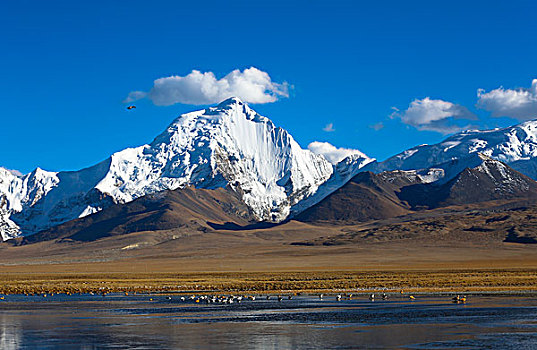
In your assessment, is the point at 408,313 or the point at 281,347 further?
the point at 408,313

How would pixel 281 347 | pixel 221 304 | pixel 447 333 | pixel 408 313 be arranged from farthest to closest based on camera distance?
1. pixel 221 304
2. pixel 408 313
3. pixel 447 333
4. pixel 281 347

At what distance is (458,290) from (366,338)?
40.8 metres

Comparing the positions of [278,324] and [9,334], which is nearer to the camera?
[9,334]

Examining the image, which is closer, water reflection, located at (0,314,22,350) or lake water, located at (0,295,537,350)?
lake water, located at (0,295,537,350)

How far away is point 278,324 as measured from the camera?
5075cm

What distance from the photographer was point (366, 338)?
42094mm

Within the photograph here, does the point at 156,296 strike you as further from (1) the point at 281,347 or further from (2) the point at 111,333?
(1) the point at 281,347

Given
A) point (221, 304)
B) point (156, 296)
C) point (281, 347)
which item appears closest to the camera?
point (281, 347)

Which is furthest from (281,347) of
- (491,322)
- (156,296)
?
(156,296)

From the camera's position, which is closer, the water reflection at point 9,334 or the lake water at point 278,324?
the lake water at point 278,324

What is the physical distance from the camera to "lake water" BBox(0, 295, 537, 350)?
135 ft

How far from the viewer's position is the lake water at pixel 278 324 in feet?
135

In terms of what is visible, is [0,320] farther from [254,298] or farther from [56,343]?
[254,298]

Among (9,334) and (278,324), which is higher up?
(9,334)
